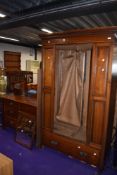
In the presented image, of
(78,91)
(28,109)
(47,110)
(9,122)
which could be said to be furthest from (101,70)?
(9,122)

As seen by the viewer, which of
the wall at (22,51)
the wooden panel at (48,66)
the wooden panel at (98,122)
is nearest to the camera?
the wooden panel at (98,122)

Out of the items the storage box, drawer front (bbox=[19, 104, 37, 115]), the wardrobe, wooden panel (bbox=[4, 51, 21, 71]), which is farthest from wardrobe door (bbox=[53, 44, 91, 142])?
wooden panel (bbox=[4, 51, 21, 71])

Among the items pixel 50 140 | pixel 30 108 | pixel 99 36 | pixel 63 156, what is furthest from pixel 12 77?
pixel 99 36

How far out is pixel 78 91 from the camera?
248 cm

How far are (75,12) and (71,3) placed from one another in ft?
0.43

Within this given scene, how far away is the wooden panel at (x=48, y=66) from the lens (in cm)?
268

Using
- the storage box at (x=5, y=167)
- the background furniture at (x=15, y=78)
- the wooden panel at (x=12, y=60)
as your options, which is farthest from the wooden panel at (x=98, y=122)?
the wooden panel at (x=12, y=60)

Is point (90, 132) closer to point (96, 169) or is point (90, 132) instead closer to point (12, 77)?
point (96, 169)

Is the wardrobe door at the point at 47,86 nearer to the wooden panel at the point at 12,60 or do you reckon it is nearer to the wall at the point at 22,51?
the wooden panel at the point at 12,60

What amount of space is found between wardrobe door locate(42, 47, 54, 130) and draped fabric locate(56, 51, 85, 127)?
0.17 metres

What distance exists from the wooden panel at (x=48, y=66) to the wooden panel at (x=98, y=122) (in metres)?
0.87

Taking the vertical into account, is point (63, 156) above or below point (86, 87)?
below

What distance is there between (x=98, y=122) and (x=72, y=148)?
66 centimetres

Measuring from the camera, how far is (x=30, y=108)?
3.31 m
